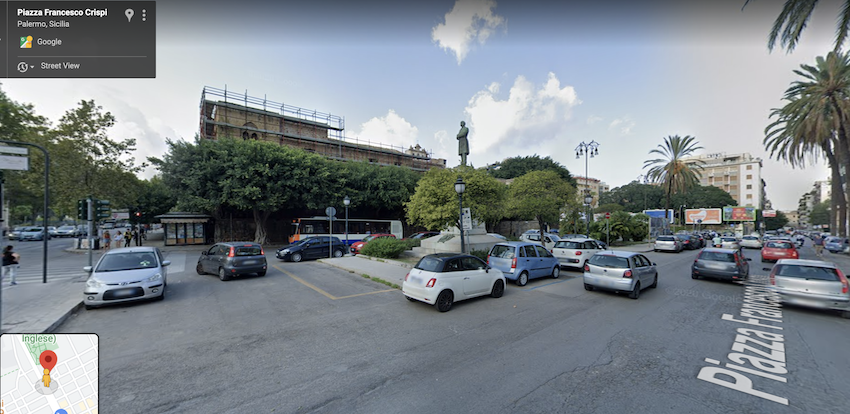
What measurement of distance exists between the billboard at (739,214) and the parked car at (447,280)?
76103mm

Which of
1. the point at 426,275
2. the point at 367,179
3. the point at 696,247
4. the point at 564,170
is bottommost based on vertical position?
the point at 696,247

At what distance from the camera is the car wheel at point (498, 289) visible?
9.14 meters

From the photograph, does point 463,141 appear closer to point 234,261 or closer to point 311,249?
point 311,249

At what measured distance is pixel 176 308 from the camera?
8.02 metres

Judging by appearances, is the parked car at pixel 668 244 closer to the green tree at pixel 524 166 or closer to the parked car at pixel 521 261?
the parked car at pixel 521 261

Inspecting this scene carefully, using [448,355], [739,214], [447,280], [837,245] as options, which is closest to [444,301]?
[447,280]

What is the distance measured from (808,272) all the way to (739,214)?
7116cm

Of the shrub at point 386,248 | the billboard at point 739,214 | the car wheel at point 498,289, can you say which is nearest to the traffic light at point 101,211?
the shrub at point 386,248

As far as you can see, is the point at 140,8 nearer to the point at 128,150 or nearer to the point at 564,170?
the point at 128,150

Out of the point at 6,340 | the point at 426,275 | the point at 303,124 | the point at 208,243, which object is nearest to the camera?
the point at 6,340

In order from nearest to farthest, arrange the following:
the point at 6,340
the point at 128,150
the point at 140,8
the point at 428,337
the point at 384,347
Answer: the point at 6,340, the point at 140,8, the point at 384,347, the point at 428,337, the point at 128,150

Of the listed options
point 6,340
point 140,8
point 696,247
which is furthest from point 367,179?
point 696,247

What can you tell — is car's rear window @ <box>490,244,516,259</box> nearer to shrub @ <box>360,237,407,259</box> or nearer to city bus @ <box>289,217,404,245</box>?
shrub @ <box>360,237,407,259</box>

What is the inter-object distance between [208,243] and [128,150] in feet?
31.5
